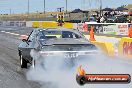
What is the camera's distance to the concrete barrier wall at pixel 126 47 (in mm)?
15911

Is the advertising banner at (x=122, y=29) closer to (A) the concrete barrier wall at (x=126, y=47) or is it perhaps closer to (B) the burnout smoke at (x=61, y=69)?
(A) the concrete barrier wall at (x=126, y=47)

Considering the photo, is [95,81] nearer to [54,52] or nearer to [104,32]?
[54,52]

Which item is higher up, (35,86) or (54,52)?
(54,52)

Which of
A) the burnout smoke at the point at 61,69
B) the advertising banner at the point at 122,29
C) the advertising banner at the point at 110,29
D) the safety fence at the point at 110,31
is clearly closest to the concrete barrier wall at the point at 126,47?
the safety fence at the point at 110,31

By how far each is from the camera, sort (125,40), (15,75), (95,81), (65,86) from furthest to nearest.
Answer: (125,40)
(15,75)
(65,86)
(95,81)

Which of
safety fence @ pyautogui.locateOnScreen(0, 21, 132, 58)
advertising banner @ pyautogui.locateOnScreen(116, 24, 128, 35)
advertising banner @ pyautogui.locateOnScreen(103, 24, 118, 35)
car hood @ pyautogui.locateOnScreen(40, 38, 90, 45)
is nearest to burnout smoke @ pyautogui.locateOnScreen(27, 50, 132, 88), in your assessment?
car hood @ pyautogui.locateOnScreen(40, 38, 90, 45)

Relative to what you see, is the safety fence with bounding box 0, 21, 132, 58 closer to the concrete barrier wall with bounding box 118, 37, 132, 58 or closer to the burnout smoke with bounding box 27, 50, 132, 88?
the concrete barrier wall with bounding box 118, 37, 132, 58

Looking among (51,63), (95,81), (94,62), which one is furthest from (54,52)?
(95,81)

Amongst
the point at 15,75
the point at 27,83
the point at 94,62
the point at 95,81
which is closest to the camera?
the point at 95,81

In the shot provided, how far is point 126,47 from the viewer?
16375mm

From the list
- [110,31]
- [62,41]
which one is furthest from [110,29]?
[62,41]

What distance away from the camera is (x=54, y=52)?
1065 centimetres

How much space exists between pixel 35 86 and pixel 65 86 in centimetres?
78

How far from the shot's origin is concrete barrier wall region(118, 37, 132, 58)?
15.9 m
